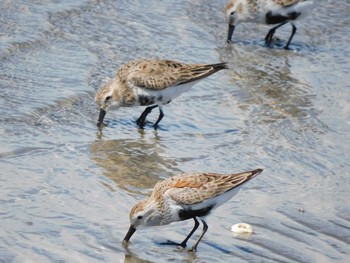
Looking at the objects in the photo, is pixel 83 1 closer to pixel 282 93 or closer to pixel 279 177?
pixel 282 93

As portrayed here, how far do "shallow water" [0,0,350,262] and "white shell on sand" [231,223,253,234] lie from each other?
0.30 feet

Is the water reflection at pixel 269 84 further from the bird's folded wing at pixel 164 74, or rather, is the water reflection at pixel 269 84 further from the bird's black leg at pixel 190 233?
the bird's black leg at pixel 190 233

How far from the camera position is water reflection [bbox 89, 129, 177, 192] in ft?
29.4

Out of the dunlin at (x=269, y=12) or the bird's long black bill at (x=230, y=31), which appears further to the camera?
the dunlin at (x=269, y=12)

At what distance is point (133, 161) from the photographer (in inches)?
376

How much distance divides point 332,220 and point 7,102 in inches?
167

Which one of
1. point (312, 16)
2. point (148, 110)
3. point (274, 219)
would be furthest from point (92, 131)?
point (312, 16)

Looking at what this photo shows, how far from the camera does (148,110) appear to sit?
10812mm

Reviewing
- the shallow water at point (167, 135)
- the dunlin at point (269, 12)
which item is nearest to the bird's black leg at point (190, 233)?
the shallow water at point (167, 135)

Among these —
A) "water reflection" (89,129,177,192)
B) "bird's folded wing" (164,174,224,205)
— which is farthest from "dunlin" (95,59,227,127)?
"bird's folded wing" (164,174,224,205)

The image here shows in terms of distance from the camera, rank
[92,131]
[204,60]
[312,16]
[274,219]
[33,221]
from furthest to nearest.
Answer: [312,16] < [204,60] < [92,131] < [274,219] < [33,221]

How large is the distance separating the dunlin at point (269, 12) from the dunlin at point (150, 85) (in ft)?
13.2

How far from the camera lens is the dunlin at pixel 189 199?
7.55 m

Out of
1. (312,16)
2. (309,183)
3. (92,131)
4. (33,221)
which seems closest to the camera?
(33,221)
